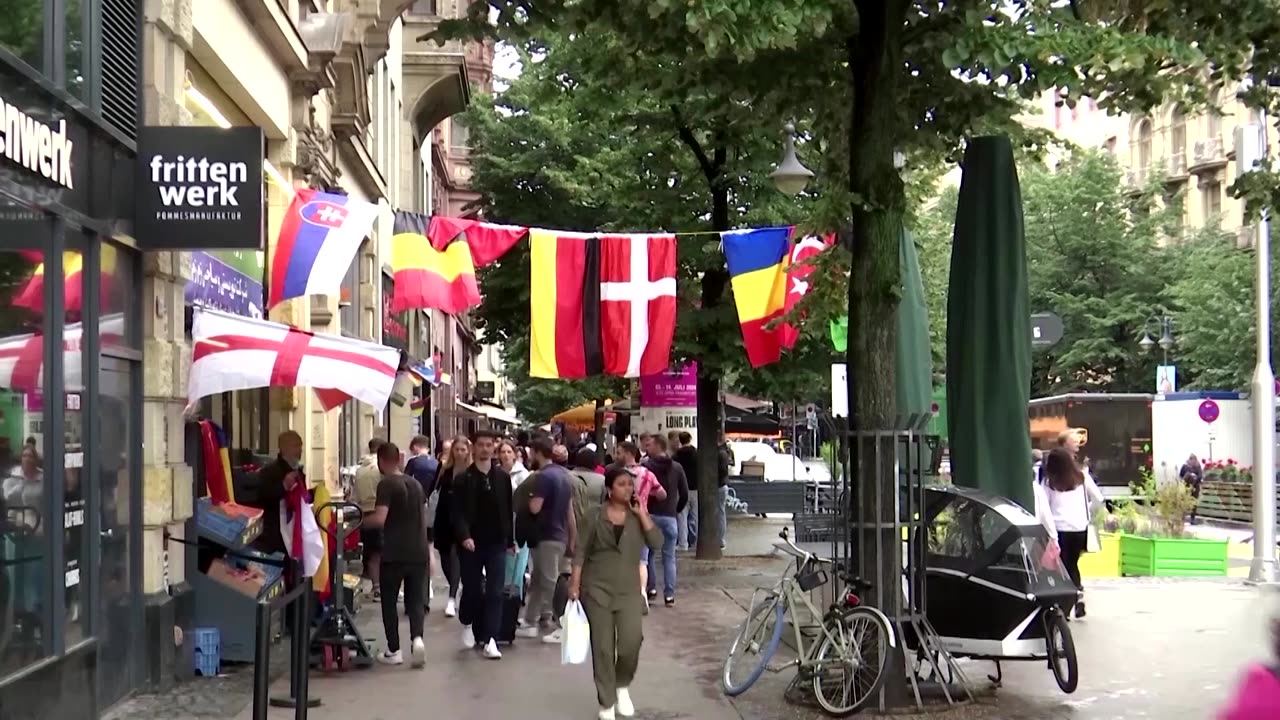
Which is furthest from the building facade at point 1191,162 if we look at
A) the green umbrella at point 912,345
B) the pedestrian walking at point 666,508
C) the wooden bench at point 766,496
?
the green umbrella at point 912,345

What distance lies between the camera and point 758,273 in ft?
52.7

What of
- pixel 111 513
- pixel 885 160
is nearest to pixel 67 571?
pixel 111 513

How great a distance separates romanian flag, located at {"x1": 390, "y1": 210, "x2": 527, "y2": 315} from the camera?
48.7 ft

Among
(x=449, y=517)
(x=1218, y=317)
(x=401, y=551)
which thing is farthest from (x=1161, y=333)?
(x=401, y=551)

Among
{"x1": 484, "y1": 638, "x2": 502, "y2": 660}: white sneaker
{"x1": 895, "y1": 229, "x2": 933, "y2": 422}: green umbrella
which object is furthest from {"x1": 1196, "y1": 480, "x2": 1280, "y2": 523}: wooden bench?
{"x1": 484, "y1": 638, "x2": 502, "y2": 660}: white sneaker

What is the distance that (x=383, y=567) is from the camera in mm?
11445

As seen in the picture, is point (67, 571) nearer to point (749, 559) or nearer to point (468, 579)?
point (468, 579)

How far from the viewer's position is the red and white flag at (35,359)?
7.80m

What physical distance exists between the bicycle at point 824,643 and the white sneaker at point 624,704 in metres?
0.95

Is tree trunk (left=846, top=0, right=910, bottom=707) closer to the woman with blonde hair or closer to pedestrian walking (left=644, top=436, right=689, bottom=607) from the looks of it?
the woman with blonde hair

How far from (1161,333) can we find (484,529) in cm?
4067

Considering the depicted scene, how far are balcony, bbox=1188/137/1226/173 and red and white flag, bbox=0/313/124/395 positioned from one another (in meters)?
55.2

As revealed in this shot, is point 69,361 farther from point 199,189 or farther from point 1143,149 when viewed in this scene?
point 1143,149

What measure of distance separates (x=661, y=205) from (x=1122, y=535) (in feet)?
26.3
